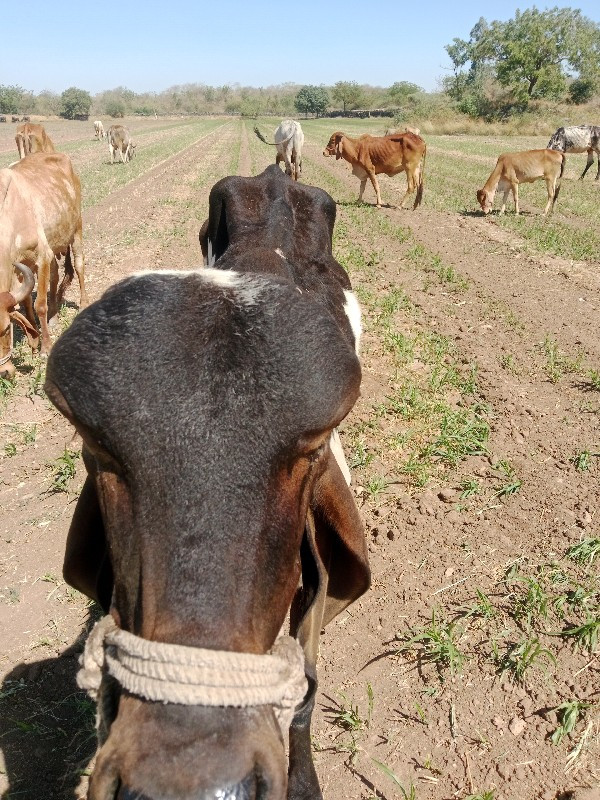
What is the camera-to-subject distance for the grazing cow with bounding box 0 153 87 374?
22.3 feet

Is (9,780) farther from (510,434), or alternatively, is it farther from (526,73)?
(526,73)

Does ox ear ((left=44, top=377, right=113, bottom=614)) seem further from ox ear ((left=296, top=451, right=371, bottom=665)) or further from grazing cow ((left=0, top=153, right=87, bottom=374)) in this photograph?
grazing cow ((left=0, top=153, right=87, bottom=374))

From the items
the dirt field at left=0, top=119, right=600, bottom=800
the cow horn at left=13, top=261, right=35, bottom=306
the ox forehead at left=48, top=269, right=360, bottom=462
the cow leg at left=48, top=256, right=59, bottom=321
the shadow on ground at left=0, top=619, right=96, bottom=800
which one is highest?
the ox forehead at left=48, top=269, right=360, bottom=462

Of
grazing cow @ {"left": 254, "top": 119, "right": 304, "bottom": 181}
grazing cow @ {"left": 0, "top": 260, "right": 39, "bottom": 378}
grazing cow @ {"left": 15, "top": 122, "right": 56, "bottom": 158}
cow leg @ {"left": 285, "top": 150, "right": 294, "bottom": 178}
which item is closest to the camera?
grazing cow @ {"left": 0, "top": 260, "right": 39, "bottom": 378}

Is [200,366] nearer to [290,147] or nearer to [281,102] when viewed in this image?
[290,147]

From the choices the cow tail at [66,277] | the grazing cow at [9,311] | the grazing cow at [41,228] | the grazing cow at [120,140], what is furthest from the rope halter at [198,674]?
the grazing cow at [120,140]

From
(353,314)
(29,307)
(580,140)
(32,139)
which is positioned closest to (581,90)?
(580,140)

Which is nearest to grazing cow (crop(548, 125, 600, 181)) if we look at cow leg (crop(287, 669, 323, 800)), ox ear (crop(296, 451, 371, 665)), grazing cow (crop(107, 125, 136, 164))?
grazing cow (crop(107, 125, 136, 164))

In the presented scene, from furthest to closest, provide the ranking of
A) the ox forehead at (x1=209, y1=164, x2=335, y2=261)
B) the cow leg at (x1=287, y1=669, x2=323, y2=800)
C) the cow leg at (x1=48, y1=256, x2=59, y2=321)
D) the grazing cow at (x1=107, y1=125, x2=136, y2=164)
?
1. the grazing cow at (x1=107, y1=125, x2=136, y2=164)
2. the cow leg at (x1=48, y1=256, x2=59, y2=321)
3. the ox forehead at (x1=209, y1=164, x2=335, y2=261)
4. the cow leg at (x1=287, y1=669, x2=323, y2=800)

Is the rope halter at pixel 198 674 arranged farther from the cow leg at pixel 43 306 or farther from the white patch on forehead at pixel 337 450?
the cow leg at pixel 43 306

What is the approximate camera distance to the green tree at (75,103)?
9269 cm

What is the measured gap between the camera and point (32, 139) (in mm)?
18969

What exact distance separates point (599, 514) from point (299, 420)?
11.6ft

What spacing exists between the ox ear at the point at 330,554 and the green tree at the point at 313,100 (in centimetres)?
10958
